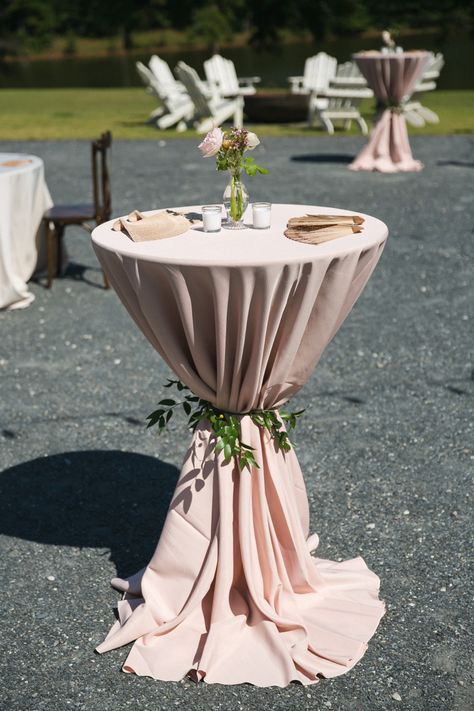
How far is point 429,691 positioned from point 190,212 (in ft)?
5.78

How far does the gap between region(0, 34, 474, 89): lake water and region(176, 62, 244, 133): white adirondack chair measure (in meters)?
12.7

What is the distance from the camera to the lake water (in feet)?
104

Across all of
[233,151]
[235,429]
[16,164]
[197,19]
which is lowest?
[197,19]

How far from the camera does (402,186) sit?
33.7ft

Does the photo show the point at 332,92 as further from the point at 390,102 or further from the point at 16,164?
the point at 16,164

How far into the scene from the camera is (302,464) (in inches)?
163

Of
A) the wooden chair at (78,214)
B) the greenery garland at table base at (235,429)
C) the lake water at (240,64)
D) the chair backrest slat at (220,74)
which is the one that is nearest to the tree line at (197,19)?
the lake water at (240,64)

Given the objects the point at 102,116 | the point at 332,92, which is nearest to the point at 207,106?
the point at 332,92

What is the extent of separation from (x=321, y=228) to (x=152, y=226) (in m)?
0.52

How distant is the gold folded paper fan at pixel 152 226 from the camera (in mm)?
2855

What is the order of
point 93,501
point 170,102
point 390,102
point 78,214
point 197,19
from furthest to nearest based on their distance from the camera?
point 197,19, point 170,102, point 390,102, point 78,214, point 93,501

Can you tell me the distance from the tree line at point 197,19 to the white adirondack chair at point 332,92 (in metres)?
26.6

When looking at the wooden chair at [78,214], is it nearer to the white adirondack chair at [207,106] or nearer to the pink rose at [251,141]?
the pink rose at [251,141]

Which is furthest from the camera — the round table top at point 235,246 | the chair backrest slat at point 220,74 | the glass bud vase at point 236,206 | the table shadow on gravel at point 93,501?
the chair backrest slat at point 220,74
